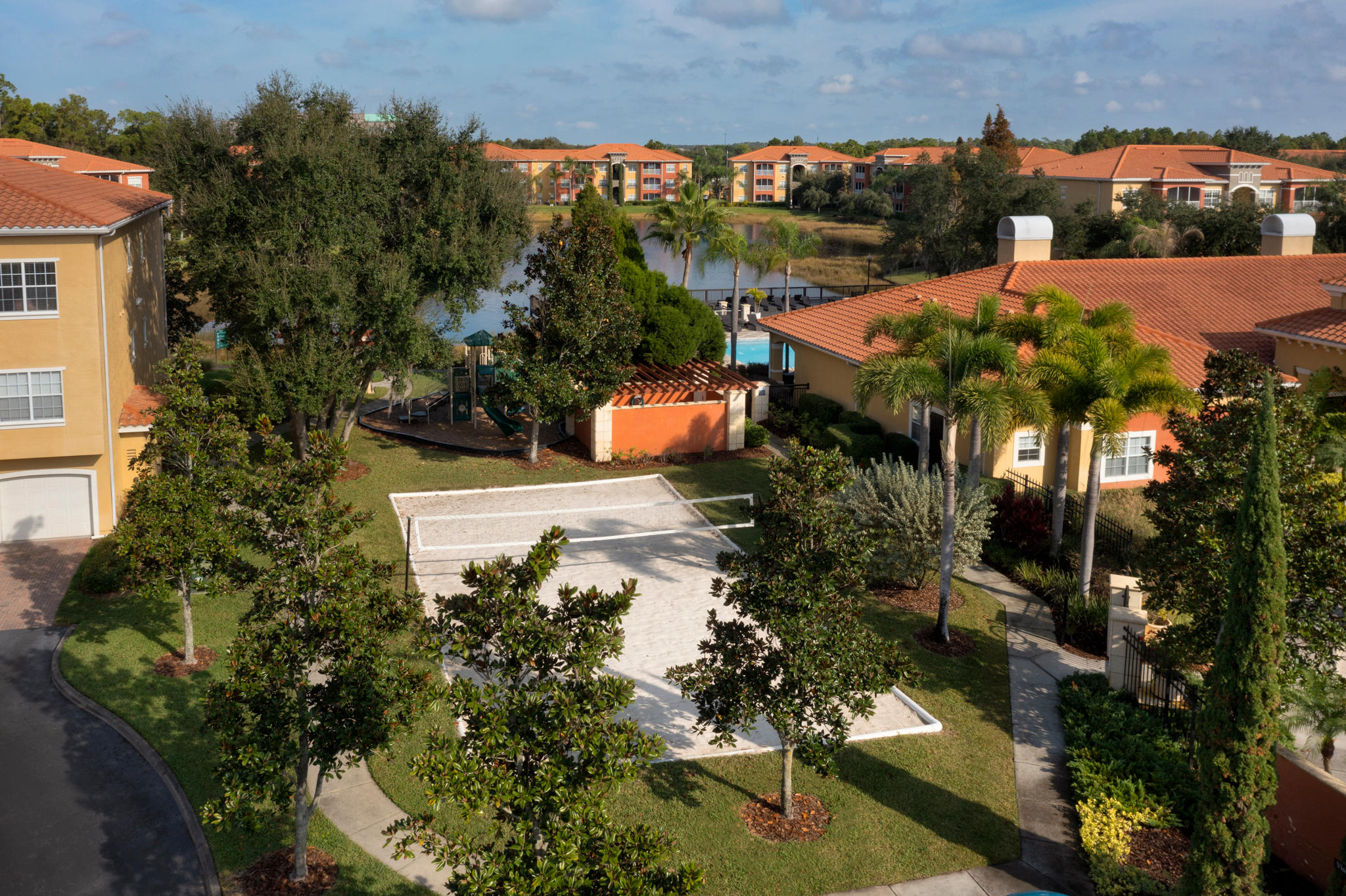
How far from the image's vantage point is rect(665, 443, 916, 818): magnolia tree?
11.6 m

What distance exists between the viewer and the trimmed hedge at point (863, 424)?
27875 millimetres

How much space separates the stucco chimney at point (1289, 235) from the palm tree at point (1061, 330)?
794 inches

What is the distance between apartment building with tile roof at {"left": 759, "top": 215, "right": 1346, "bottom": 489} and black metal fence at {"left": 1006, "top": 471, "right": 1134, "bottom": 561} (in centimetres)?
179

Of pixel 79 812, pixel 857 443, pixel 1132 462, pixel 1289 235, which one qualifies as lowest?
pixel 79 812

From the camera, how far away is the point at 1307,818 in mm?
11867

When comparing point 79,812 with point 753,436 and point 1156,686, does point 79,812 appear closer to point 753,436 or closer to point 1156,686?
point 1156,686

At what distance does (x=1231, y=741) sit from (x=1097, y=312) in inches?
418

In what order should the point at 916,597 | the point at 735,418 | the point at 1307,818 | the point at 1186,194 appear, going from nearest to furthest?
the point at 1307,818 < the point at 916,597 < the point at 735,418 < the point at 1186,194

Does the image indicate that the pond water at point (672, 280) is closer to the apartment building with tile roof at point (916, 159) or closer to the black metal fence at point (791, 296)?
the black metal fence at point (791, 296)

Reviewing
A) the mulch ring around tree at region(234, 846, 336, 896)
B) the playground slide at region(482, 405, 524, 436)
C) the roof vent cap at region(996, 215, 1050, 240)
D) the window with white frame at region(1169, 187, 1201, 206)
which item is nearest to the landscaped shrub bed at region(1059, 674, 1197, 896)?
the mulch ring around tree at region(234, 846, 336, 896)

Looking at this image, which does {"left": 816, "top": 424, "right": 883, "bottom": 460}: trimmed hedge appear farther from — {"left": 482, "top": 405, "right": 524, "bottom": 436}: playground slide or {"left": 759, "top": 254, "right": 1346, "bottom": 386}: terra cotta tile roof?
{"left": 482, "top": 405, "right": 524, "bottom": 436}: playground slide

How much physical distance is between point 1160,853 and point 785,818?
14.3ft

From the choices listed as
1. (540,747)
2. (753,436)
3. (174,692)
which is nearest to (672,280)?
(753,436)

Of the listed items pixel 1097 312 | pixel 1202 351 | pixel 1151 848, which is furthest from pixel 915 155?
pixel 1151 848
